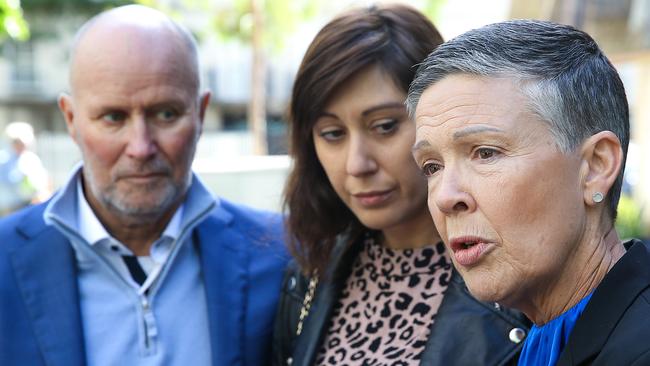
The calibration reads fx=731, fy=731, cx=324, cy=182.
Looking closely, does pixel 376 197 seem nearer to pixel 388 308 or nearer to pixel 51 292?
pixel 388 308

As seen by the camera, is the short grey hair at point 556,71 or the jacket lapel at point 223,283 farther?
the jacket lapel at point 223,283

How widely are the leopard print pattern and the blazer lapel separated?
2.82 feet

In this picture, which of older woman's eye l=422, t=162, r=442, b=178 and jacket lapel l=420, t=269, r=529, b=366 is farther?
jacket lapel l=420, t=269, r=529, b=366

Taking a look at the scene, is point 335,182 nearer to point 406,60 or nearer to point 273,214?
point 406,60

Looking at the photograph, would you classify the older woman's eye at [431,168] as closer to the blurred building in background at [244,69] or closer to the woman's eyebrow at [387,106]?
the blurred building in background at [244,69]

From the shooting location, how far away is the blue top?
1489mm

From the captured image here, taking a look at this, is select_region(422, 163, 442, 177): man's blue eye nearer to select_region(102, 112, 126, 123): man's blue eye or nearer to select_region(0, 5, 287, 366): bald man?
select_region(0, 5, 287, 366): bald man

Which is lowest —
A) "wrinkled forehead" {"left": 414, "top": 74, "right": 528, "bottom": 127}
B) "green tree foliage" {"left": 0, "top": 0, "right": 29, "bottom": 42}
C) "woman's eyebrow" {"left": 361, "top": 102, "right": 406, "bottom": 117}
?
"green tree foliage" {"left": 0, "top": 0, "right": 29, "bottom": 42}

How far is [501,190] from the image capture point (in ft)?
4.76

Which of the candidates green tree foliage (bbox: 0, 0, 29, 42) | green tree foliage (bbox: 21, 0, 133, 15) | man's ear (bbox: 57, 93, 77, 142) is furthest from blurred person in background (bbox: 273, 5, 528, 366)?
green tree foliage (bbox: 21, 0, 133, 15)

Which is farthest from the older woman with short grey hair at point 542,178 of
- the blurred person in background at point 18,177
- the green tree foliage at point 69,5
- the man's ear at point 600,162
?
the green tree foliage at point 69,5

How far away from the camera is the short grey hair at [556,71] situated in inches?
56.5

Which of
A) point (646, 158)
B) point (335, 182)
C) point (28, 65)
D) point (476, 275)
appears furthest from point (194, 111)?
point (28, 65)

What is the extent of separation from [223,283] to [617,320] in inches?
67.3
